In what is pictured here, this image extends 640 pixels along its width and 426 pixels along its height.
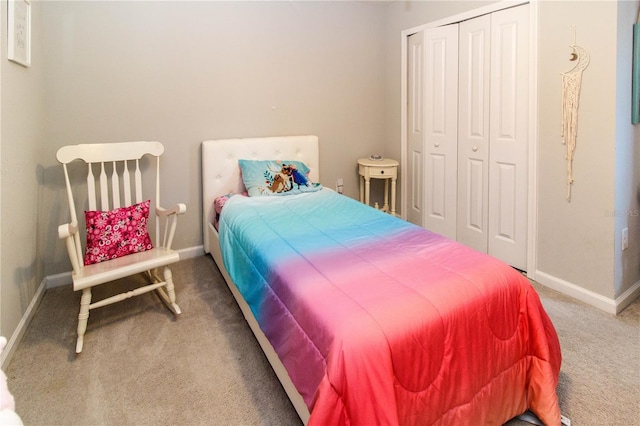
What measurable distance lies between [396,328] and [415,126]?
2.91 metres

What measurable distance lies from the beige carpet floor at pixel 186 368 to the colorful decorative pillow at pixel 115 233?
0.41 meters

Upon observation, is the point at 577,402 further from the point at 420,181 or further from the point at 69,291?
the point at 69,291

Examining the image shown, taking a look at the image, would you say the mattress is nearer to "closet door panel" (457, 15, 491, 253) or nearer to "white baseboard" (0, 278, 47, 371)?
"white baseboard" (0, 278, 47, 371)

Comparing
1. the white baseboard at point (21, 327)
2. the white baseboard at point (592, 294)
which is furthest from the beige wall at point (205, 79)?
the white baseboard at point (592, 294)

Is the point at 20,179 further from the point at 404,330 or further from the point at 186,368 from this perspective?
the point at 404,330

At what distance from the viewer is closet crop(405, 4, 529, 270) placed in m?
2.88

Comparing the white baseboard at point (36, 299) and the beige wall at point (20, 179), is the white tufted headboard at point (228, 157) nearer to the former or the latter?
the white baseboard at point (36, 299)

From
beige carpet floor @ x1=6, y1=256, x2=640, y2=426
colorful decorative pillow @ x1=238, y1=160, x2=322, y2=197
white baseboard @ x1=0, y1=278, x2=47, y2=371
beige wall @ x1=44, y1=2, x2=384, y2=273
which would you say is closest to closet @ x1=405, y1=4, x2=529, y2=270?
beige wall @ x1=44, y1=2, x2=384, y2=273

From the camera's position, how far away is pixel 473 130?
128 inches

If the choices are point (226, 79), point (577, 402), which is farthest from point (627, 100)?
point (226, 79)

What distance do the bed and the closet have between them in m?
1.27

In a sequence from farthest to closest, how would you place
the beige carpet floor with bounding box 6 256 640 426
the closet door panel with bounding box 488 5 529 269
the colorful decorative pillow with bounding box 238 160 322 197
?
the colorful decorative pillow with bounding box 238 160 322 197 < the closet door panel with bounding box 488 5 529 269 < the beige carpet floor with bounding box 6 256 640 426

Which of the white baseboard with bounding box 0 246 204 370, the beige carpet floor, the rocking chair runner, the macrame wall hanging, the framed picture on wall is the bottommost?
the beige carpet floor

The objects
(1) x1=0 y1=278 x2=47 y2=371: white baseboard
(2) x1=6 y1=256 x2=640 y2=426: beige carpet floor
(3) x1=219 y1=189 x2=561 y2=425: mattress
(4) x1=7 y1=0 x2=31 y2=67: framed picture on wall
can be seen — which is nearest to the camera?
(3) x1=219 y1=189 x2=561 y2=425: mattress
